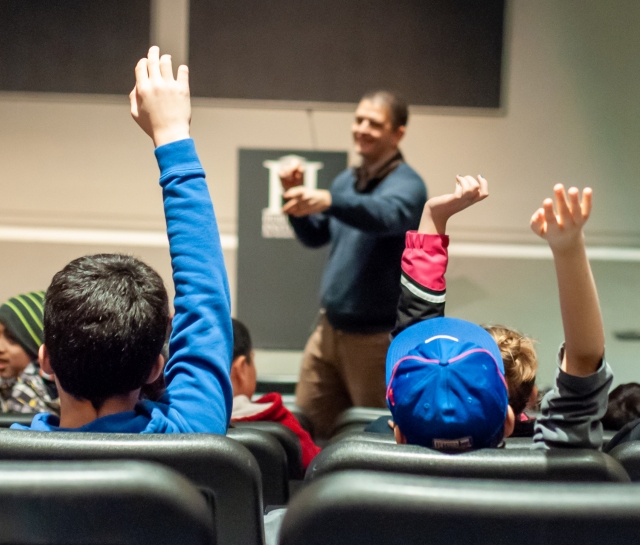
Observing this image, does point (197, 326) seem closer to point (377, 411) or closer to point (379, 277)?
point (377, 411)

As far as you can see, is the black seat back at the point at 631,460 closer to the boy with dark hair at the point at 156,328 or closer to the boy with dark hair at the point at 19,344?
the boy with dark hair at the point at 156,328

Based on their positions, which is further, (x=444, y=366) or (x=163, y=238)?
(x=163, y=238)

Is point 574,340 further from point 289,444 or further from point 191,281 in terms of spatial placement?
point 289,444

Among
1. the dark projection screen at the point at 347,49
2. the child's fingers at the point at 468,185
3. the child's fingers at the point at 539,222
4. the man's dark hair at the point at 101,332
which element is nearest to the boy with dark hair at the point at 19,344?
the man's dark hair at the point at 101,332

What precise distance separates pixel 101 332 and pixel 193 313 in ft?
0.42

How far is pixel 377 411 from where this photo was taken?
2.19 metres

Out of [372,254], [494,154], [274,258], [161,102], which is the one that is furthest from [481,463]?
[494,154]

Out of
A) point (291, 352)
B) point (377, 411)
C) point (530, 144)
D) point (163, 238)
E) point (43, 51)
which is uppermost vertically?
point (43, 51)

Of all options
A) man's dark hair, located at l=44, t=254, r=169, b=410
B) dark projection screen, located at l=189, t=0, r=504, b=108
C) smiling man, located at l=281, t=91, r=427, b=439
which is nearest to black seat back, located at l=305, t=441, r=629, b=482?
man's dark hair, located at l=44, t=254, r=169, b=410

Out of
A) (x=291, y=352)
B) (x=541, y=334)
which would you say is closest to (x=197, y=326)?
(x=291, y=352)

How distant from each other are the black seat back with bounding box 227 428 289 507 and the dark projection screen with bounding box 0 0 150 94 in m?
3.28

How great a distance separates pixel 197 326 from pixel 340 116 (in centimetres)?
315

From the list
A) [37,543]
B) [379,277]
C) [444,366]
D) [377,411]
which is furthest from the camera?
[379,277]

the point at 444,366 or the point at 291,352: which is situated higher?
the point at 444,366
